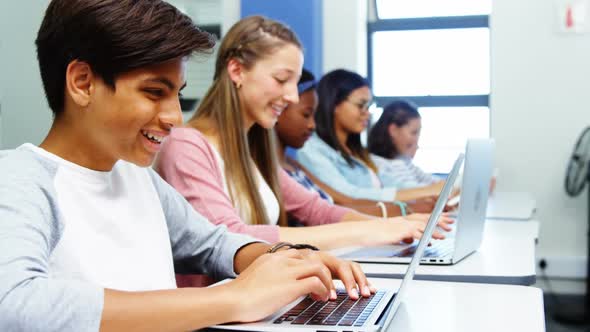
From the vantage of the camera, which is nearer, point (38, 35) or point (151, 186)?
point (38, 35)

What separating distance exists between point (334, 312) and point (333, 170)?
217 centimetres

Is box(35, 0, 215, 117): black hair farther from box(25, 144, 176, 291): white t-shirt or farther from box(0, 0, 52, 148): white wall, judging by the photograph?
box(0, 0, 52, 148): white wall

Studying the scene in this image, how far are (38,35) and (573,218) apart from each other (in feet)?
12.7

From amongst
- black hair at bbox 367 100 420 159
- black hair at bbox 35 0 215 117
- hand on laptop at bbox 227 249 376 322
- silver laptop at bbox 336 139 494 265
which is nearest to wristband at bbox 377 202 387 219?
silver laptop at bbox 336 139 494 265

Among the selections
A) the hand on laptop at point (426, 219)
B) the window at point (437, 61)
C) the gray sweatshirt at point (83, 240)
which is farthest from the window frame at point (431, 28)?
the gray sweatshirt at point (83, 240)

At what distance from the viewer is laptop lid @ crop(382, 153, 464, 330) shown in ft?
3.06

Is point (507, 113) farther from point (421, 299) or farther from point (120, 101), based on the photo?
point (120, 101)

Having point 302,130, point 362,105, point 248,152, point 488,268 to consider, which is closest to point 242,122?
point 248,152

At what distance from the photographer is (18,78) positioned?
4.93 ft

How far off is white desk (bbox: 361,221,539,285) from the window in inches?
94.3

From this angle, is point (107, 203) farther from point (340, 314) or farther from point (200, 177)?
point (200, 177)

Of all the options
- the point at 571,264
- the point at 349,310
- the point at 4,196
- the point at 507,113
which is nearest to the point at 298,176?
the point at 349,310

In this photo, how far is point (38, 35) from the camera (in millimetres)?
983

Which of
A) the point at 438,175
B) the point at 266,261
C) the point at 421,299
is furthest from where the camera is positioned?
the point at 438,175
